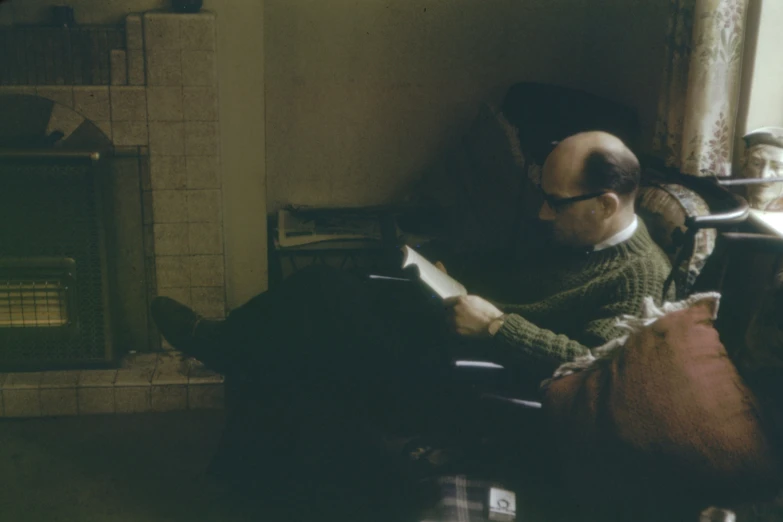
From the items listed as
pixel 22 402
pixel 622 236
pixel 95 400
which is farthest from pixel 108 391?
pixel 622 236

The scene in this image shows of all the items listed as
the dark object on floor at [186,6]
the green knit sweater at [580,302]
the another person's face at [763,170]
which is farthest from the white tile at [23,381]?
the another person's face at [763,170]

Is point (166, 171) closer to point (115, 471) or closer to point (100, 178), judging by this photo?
point (100, 178)

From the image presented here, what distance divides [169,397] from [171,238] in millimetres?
492

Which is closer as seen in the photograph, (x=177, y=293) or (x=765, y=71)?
(x=765, y=71)

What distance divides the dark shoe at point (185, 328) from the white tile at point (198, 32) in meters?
0.79

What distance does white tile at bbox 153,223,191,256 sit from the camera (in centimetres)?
256

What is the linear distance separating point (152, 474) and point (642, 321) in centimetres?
140

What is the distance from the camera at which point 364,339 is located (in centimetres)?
190

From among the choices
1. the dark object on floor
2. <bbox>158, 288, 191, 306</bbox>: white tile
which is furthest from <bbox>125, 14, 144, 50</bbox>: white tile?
<bbox>158, 288, 191, 306</bbox>: white tile

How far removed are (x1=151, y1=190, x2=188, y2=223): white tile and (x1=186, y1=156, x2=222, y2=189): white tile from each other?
0.16 ft

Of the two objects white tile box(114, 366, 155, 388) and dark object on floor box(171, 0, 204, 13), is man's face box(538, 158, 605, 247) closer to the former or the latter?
dark object on floor box(171, 0, 204, 13)

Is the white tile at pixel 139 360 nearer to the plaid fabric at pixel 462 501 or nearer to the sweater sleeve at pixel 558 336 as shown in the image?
the plaid fabric at pixel 462 501

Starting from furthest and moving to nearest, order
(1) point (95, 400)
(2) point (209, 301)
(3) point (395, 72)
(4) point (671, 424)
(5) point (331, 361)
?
(3) point (395, 72) → (2) point (209, 301) → (1) point (95, 400) → (5) point (331, 361) → (4) point (671, 424)

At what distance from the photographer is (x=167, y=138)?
8.21ft
